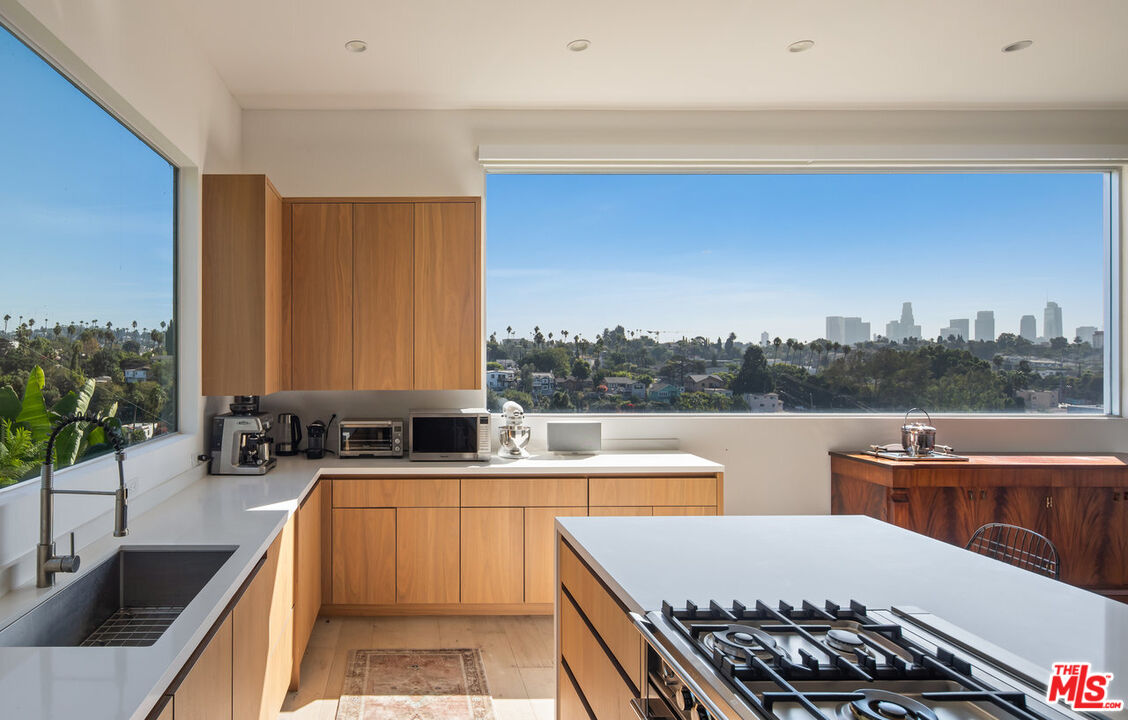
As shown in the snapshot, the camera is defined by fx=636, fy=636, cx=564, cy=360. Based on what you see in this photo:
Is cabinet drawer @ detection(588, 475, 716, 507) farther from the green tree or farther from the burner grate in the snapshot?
the burner grate

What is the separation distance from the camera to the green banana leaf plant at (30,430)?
1780 mm

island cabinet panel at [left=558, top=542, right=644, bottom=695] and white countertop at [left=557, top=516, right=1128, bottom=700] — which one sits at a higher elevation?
white countertop at [left=557, top=516, right=1128, bottom=700]

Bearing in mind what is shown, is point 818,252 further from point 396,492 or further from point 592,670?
point 592,670

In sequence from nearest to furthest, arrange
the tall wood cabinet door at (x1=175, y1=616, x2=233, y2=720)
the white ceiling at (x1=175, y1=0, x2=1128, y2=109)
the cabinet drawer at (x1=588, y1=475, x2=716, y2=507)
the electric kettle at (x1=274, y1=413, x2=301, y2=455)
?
1. the tall wood cabinet door at (x1=175, y1=616, x2=233, y2=720)
2. the white ceiling at (x1=175, y1=0, x2=1128, y2=109)
3. the cabinet drawer at (x1=588, y1=475, x2=716, y2=507)
4. the electric kettle at (x1=274, y1=413, x2=301, y2=455)

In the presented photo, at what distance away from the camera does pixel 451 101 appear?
3.85m

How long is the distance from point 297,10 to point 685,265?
2621 millimetres

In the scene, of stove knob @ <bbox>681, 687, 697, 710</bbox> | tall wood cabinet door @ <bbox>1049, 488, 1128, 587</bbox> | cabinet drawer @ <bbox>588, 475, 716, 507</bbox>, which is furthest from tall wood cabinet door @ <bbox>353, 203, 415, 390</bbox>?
tall wood cabinet door @ <bbox>1049, 488, 1128, 587</bbox>

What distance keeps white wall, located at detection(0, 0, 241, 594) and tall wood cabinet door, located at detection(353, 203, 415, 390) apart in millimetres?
803

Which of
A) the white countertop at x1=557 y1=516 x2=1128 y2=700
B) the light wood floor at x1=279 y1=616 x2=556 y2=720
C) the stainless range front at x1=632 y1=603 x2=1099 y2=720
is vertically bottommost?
the light wood floor at x1=279 y1=616 x2=556 y2=720

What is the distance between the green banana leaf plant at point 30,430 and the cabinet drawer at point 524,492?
177 centimetres

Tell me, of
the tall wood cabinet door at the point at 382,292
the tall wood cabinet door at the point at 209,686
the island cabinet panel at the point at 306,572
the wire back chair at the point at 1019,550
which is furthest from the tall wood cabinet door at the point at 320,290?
the wire back chair at the point at 1019,550

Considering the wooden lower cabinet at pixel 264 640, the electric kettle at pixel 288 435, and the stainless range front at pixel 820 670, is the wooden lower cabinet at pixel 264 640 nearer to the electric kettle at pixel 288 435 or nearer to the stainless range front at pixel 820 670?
the stainless range front at pixel 820 670

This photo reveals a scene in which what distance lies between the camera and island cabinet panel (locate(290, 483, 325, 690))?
2666 millimetres

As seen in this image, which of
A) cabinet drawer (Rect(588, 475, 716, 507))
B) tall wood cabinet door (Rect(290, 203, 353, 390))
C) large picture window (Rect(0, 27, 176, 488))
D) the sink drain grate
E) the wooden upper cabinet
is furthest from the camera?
tall wood cabinet door (Rect(290, 203, 353, 390))
